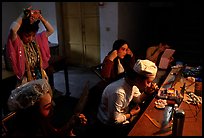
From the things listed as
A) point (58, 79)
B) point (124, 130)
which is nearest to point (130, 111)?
point (124, 130)

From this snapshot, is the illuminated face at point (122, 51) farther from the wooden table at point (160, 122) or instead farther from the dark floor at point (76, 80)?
the dark floor at point (76, 80)

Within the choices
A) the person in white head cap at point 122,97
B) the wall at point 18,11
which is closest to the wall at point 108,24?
the wall at point 18,11

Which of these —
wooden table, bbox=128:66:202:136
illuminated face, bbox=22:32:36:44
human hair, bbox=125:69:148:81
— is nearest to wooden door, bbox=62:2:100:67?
illuminated face, bbox=22:32:36:44

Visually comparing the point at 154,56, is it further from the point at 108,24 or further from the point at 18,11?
the point at 18,11

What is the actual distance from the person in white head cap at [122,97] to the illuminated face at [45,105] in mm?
502

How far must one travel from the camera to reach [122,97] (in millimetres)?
1454

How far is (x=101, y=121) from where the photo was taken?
1.60 metres

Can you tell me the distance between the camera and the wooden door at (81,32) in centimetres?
→ 477

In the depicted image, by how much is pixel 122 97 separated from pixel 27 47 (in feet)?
4.14

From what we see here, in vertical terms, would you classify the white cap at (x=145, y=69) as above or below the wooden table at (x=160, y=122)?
above

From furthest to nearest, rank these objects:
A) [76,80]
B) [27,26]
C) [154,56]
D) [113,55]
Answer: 1. [76,80]
2. [154,56]
3. [113,55]
4. [27,26]

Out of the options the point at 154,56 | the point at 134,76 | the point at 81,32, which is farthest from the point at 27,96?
the point at 81,32

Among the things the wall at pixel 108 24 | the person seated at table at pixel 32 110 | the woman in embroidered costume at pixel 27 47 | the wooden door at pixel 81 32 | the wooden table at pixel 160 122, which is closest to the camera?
the person seated at table at pixel 32 110

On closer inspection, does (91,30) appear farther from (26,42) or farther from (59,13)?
(26,42)
